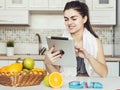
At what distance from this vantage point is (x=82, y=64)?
6.50ft

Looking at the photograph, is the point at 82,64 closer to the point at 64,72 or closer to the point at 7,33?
the point at 64,72

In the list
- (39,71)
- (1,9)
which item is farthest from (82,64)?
(1,9)

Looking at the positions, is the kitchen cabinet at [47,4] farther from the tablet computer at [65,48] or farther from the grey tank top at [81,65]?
the tablet computer at [65,48]

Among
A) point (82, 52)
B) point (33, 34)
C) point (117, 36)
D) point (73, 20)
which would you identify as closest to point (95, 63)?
point (82, 52)

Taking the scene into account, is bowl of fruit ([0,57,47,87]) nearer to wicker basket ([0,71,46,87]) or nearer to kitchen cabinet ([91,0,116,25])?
wicker basket ([0,71,46,87])

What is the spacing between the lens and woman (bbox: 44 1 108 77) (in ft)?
6.13

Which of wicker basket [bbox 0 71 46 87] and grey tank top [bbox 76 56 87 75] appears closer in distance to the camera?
wicker basket [bbox 0 71 46 87]

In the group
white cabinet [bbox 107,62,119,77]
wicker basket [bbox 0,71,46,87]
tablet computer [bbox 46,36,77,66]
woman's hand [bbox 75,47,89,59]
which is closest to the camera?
wicker basket [bbox 0,71,46,87]

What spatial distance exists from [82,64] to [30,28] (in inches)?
80.3

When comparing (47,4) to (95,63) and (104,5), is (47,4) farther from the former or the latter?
(95,63)

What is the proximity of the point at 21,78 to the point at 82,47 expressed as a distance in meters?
0.79

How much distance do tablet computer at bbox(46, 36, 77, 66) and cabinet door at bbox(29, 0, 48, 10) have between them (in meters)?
1.89

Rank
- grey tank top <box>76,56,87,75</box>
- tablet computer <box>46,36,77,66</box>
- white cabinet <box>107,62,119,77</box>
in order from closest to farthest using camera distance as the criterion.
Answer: tablet computer <box>46,36,77,66</box> < grey tank top <box>76,56,87,75</box> < white cabinet <box>107,62,119,77</box>

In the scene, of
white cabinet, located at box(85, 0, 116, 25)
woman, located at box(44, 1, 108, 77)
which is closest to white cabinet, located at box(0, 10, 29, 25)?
white cabinet, located at box(85, 0, 116, 25)
